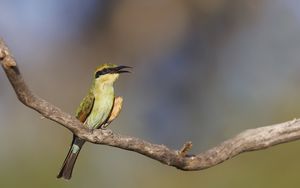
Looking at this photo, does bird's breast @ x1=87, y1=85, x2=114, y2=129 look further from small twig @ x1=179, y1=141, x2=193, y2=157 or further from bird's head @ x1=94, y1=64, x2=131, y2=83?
small twig @ x1=179, y1=141, x2=193, y2=157

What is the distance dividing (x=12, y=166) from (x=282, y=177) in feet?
6.54

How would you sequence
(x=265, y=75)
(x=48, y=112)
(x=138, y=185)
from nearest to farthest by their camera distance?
(x=48, y=112), (x=138, y=185), (x=265, y=75)

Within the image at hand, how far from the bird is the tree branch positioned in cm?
26

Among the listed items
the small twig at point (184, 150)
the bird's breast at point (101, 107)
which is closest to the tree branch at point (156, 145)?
the small twig at point (184, 150)

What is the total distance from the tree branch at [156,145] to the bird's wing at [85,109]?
0.28m

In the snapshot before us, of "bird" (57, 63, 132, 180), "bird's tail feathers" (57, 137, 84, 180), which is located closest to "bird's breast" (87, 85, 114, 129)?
"bird" (57, 63, 132, 180)

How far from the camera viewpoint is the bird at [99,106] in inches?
115

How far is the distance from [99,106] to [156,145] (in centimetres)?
36

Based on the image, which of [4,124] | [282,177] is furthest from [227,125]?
[4,124]

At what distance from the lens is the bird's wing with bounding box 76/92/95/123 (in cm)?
292

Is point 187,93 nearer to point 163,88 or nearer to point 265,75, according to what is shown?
point 163,88

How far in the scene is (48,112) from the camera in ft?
7.96

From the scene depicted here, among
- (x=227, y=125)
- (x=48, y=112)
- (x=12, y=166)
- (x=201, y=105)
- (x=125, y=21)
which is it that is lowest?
(x=48, y=112)

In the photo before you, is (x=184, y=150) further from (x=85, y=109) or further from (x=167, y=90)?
(x=167, y=90)
